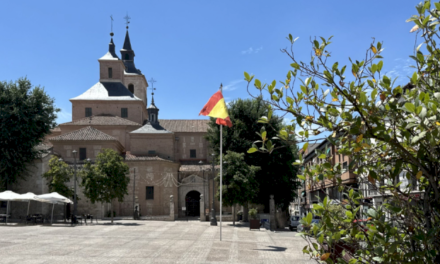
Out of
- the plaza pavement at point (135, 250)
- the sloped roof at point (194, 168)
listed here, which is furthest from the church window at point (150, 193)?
the plaza pavement at point (135, 250)

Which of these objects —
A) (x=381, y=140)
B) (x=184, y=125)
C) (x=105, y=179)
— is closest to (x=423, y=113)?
(x=381, y=140)

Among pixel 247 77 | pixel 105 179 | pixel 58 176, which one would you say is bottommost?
pixel 105 179

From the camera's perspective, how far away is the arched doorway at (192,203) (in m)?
54.2

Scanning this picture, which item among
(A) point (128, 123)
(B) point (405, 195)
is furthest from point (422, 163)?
(A) point (128, 123)

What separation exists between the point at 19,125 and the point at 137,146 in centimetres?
1966

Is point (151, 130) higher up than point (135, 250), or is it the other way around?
point (151, 130)

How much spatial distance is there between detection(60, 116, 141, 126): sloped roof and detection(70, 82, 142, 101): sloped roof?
3.35 meters

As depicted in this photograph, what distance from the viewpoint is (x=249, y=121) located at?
43281 mm

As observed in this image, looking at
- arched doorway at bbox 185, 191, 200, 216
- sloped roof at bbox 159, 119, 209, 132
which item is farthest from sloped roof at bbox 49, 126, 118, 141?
sloped roof at bbox 159, 119, 209, 132

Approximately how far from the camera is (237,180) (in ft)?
123

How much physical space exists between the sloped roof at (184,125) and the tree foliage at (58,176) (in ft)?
78.9

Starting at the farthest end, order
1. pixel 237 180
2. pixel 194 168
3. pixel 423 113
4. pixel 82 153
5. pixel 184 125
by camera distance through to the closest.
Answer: pixel 184 125 < pixel 194 168 < pixel 82 153 < pixel 237 180 < pixel 423 113

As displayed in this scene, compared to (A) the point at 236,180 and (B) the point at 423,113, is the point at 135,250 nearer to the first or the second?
(B) the point at 423,113

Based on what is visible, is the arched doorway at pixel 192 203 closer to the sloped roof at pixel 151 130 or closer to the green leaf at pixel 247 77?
the sloped roof at pixel 151 130
